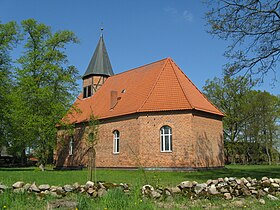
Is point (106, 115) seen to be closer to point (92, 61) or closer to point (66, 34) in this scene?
point (66, 34)

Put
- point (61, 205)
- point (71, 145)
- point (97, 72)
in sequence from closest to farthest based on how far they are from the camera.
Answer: point (61, 205) → point (71, 145) → point (97, 72)

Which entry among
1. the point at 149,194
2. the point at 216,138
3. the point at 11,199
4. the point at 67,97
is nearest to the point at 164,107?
the point at 216,138

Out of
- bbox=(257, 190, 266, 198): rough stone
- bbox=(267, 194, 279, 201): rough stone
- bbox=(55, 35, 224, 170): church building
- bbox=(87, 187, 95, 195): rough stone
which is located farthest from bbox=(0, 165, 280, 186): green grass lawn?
bbox=(55, 35, 224, 170): church building

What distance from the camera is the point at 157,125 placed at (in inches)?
907

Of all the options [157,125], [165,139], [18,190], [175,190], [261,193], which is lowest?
[261,193]

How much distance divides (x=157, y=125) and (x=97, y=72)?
14695 mm

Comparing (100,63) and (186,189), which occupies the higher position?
(100,63)

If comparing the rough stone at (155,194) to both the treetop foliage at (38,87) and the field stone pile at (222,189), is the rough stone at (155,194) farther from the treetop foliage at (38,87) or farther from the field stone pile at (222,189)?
the treetop foliage at (38,87)

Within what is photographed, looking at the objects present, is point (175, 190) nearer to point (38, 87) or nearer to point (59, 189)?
point (59, 189)

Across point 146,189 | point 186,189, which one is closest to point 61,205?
point 146,189

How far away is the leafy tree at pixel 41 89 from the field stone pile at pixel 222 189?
1943 cm

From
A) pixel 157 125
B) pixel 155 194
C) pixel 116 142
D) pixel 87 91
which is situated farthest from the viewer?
pixel 87 91

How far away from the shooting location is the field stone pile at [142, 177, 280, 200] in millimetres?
7820

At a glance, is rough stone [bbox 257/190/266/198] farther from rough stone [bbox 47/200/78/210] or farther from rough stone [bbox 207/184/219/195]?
rough stone [bbox 47/200/78/210]
